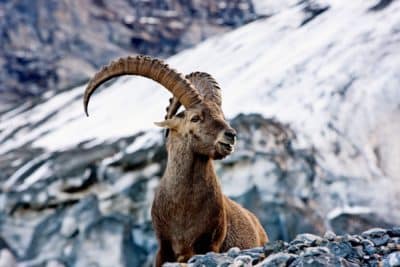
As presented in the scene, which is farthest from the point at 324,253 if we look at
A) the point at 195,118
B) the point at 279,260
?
the point at 195,118

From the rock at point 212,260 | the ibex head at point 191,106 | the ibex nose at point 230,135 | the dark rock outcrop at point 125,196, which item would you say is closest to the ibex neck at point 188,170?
the ibex head at point 191,106

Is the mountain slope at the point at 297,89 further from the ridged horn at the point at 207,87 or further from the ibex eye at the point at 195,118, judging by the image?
the ibex eye at the point at 195,118

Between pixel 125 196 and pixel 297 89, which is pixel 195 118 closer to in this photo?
pixel 125 196

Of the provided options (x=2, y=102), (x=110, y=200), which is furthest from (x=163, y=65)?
(x=2, y=102)

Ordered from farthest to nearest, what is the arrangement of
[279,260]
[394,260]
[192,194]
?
[192,194] < [279,260] < [394,260]

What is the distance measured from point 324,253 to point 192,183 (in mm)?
3107

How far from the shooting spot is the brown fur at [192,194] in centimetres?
923

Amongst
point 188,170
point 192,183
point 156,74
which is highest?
point 156,74

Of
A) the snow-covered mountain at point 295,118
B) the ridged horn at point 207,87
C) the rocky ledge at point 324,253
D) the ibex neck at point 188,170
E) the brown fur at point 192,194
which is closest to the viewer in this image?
the rocky ledge at point 324,253

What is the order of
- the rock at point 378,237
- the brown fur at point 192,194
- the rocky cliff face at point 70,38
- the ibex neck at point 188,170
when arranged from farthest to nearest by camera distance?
1. the rocky cliff face at point 70,38
2. the ibex neck at point 188,170
3. the brown fur at point 192,194
4. the rock at point 378,237

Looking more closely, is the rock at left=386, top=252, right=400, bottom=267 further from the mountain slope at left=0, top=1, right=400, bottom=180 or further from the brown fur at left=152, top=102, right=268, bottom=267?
the mountain slope at left=0, top=1, right=400, bottom=180

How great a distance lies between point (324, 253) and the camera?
6.45m

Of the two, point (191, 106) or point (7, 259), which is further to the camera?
point (7, 259)

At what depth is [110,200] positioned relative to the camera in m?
20.9
